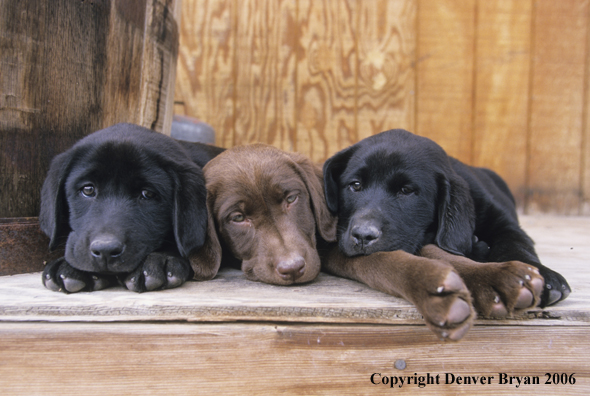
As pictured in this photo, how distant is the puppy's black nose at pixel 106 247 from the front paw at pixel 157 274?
0.15 m

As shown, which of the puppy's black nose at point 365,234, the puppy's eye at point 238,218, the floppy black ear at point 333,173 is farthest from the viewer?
the floppy black ear at point 333,173

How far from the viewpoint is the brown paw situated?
178cm

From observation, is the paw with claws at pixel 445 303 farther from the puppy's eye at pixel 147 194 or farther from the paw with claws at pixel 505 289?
the puppy's eye at pixel 147 194

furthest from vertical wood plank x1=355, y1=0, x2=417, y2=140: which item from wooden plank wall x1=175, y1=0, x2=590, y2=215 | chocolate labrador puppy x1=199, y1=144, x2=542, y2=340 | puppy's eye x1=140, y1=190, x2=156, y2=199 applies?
puppy's eye x1=140, y1=190, x2=156, y2=199

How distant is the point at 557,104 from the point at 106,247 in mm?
5934

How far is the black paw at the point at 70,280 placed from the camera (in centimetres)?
232

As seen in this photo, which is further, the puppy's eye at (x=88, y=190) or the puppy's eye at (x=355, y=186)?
the puppy's eye at (x=355, y=186)

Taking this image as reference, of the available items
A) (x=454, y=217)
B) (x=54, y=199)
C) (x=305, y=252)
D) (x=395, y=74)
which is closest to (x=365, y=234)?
(x=305, y=252)

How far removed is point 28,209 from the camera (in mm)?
2811

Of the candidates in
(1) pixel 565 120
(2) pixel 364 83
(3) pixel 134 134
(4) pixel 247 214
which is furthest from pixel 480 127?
(3) pixel 134 134

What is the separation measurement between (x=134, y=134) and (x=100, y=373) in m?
1.47

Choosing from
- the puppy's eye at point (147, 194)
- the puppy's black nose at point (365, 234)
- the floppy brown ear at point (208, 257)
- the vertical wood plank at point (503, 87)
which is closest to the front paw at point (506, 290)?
the puppy's black nose at point (365, 234)

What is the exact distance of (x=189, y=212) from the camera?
8.73 ft

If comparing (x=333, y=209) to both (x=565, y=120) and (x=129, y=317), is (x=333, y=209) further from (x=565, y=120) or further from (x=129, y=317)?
(x=565, y=120)
